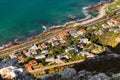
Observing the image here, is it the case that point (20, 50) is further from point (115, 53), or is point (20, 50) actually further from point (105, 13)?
point (105, 13)

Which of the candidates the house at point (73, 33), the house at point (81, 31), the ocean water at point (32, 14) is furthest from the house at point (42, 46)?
the house at point (81, 31)

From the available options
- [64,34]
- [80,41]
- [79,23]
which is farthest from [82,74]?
[79,23]

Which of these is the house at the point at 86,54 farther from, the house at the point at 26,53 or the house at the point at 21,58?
the house at the point at 21,58

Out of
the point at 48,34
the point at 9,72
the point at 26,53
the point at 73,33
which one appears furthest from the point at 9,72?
the point at 73,33

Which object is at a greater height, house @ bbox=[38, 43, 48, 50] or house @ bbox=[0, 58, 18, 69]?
house @ bbox=[38, 43, 48, 50]

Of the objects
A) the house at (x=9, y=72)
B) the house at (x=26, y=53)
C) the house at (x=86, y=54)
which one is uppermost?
the house at (x=26, y=53)

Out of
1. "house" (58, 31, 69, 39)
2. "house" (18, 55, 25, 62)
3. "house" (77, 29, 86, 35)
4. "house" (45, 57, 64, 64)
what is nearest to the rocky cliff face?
"house" (45, 57, 64, 64)

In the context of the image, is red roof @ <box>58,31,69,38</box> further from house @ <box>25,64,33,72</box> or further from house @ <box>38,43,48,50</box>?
house @ <box>25,64,33,72</box>

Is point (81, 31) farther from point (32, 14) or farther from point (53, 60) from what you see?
point (32, 14)
